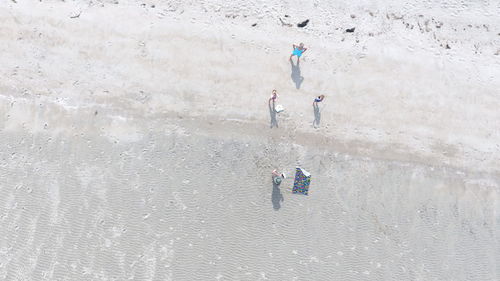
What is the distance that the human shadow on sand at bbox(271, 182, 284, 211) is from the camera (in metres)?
10.5

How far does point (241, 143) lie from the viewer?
1061 cm

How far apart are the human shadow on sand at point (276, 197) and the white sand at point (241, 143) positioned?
0.14 ft

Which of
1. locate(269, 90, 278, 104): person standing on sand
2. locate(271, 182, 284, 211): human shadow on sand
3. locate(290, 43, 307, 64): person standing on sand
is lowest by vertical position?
locate(271, 182, 284, 211): human shadow on sand

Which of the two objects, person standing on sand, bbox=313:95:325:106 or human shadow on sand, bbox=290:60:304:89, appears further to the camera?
human shadow on sand, bbox=290:60:304:89

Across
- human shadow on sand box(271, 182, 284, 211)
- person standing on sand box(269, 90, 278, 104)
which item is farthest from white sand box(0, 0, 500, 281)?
person standing on sand box(269, 90, 278, 104)

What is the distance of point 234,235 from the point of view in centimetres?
1038

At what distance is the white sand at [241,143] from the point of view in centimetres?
1020

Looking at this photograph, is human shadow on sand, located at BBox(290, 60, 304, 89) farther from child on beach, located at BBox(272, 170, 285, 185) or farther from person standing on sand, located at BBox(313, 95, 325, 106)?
child on beach, located at BBox(272, 170, 285, 185)

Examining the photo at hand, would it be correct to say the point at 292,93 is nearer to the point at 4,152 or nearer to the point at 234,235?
the point at 234,235

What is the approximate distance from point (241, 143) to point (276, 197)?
6.54 ft

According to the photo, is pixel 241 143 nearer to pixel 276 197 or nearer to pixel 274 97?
pixel 274 97

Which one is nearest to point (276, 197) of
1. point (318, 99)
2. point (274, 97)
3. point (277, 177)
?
point (277, 177)

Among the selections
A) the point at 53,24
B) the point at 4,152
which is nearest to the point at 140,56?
the point at 53,24

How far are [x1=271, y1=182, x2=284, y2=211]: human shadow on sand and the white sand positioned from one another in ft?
0.14
